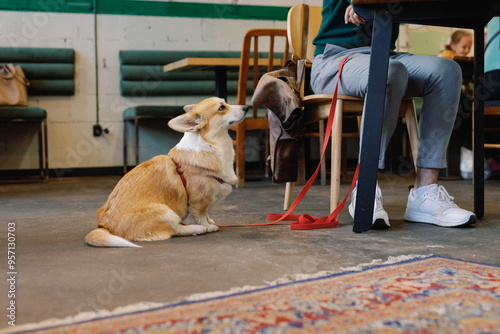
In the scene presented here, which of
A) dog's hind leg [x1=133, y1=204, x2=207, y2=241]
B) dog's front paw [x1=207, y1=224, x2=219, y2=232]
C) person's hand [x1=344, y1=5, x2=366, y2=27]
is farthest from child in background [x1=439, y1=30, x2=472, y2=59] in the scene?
dog's hind leg [x1=133, y1=204, x2=207, y2=241]

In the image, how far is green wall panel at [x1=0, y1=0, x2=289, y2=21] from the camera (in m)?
4.80

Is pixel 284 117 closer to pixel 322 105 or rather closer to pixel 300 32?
pixel 322 105

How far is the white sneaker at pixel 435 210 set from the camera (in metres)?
1.94

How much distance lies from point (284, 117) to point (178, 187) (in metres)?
0.63

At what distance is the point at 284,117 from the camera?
88.3 inches

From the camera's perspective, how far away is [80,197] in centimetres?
321

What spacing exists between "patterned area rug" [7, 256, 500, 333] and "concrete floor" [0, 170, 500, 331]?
0.11 m

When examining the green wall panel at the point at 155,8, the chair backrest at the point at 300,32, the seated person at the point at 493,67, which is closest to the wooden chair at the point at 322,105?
the chair backrest at the point at 300,32

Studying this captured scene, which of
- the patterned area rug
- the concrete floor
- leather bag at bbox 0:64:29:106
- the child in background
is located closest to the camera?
the patterned area rug

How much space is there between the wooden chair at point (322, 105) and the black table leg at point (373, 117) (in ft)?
0.87

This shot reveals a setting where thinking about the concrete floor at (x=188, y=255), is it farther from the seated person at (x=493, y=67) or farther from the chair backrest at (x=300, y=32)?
the seated person at (x=493, y=67)

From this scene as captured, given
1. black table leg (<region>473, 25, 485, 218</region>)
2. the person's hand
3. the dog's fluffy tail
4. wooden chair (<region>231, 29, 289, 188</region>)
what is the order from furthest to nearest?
wooden chair (<region>231, 29, 289, 188</region>), black table leg (<region>473, 25, 485, 218</region>), the person's hand, the dog's fluffy tail

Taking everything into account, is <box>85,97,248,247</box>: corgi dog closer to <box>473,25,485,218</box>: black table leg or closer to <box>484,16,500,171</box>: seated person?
<box>473,25,485,218</box>: black table leg

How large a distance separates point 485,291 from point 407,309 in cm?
23
